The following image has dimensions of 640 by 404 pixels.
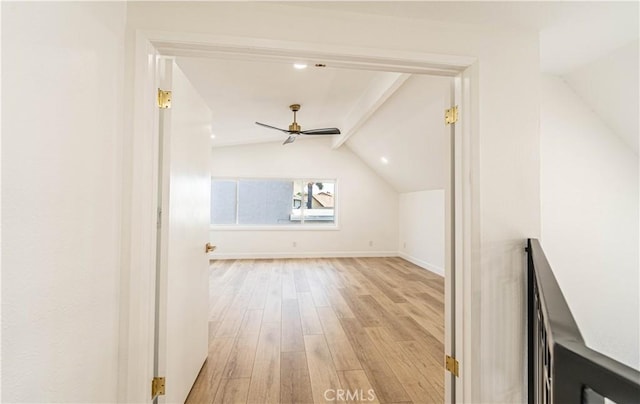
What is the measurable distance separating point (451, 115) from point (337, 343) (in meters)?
1.97

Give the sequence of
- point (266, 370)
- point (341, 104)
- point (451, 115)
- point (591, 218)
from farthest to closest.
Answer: point (341, 104) → point (591, 218) → point (266, 370) → point (451, 115)

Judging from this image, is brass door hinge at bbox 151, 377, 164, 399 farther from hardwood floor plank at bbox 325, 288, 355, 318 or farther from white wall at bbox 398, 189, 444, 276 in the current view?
white wall at bbox 398, 189, 444, 276

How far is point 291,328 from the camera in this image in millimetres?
2746

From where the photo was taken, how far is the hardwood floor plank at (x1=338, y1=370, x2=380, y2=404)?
1751 mm

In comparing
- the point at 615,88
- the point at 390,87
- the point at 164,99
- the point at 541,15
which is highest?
the point at 390,87

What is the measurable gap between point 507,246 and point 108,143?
6.45 ft

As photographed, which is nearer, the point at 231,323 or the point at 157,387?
the point at 157,387

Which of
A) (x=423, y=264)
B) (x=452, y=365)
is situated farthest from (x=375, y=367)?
(x=423, y=264)

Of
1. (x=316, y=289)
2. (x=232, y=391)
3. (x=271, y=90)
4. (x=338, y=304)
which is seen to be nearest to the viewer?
(x=232, y=391)

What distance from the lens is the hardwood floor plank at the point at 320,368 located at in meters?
1.84

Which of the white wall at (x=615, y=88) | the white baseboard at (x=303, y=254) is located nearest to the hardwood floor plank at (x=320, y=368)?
the white wall at (x=615, y=88)

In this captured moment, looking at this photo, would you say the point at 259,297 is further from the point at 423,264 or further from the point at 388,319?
the point at 423,264

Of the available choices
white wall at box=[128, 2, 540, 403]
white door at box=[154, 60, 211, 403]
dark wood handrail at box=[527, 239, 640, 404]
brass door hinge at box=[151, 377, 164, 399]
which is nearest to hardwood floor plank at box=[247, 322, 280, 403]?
white door at box=[154, 60, 211, 403]

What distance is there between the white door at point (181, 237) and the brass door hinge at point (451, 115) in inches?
58.8
